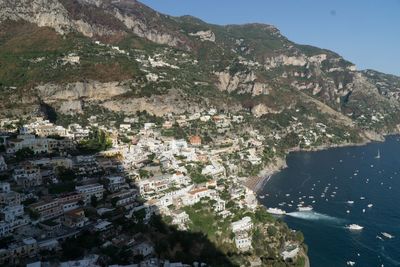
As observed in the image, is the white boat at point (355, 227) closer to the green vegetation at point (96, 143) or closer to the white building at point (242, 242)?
the white building at point (242, 242)

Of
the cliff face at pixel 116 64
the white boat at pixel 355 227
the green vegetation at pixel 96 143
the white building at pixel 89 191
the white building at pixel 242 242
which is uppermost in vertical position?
the cliff face at pixel 116 64

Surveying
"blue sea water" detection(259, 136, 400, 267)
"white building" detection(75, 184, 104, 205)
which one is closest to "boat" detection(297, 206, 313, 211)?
"blue sea water" detection(259, 136, 400, 267)

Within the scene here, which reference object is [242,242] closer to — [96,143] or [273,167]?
[96,143]

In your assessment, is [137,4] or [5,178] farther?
[137,4]

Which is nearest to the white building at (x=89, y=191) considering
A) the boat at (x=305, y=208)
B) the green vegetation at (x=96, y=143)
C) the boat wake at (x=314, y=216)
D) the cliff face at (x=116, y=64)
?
the green vegetation at (x=96, y=143)

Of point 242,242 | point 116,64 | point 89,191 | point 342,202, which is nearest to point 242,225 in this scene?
point 242,242

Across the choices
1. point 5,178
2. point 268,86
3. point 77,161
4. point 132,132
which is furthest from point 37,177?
point 268,86

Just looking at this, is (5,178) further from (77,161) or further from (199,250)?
(199,250)
